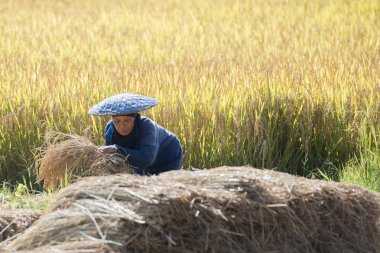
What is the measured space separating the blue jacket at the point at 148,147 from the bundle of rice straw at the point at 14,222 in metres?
0.93

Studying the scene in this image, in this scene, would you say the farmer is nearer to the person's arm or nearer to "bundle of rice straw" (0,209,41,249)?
the person's arm

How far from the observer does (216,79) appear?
8.46 m

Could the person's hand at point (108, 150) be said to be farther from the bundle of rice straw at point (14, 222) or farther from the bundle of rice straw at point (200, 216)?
the bundle of rice straw at point (200, 216)

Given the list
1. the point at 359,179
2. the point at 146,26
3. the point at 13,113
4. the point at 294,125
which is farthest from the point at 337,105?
the point at 146,26

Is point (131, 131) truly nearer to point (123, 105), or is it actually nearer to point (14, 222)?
point (123, 105)

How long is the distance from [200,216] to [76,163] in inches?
72.0

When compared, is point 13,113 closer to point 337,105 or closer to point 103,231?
point 337,105

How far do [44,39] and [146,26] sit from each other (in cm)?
247

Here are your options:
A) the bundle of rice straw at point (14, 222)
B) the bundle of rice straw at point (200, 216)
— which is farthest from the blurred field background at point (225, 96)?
the bundle of rice straw at point (200, 216)

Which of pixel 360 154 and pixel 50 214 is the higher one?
pixel 50 214

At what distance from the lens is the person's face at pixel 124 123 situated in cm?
602

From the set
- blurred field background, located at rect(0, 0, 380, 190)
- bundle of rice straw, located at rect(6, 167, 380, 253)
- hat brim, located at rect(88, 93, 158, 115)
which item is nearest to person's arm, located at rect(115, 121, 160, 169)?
hat brim, located at rect(88, 93, 158, 115)

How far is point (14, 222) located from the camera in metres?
5.05

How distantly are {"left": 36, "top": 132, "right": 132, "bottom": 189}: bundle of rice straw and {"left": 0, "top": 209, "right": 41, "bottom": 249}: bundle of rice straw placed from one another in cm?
67
